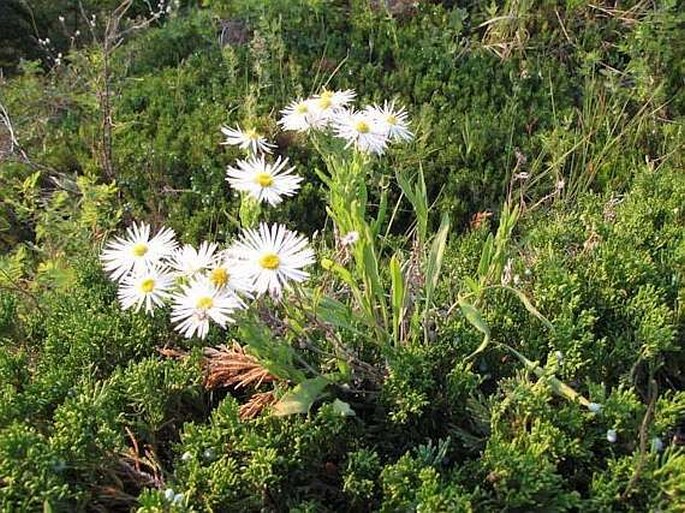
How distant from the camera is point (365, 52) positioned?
15.0 ft

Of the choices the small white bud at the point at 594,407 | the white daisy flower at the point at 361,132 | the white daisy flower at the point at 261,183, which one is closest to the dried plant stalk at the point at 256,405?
the white daisy flower at the point at 261,183

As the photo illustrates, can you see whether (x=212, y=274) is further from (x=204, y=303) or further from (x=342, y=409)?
→ (x=342, y=409)

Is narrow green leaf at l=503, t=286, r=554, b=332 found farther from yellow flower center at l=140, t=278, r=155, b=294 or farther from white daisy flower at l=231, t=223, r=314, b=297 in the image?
yellow flower center at l=140, t=278, r=155, b=294

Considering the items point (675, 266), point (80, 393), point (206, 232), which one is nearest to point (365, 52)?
point (206, 232)

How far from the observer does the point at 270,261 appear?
1.65 meters

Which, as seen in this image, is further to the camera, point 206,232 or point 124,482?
point 206,232

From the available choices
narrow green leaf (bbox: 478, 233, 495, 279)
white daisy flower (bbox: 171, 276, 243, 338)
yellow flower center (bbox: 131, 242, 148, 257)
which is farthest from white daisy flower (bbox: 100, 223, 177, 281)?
narrow green leaf (bbox: 478, 233, 495, 279)

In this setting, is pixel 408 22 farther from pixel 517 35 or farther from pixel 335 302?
pixel 335 302

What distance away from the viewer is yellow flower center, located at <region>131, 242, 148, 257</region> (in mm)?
1787

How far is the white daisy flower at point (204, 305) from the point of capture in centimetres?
162

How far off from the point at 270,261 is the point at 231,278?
0.09 meters

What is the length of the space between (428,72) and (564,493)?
294 centimetres

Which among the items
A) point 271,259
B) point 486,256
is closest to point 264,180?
point 271,259

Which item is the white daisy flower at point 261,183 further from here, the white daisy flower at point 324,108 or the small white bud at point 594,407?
the small white bud at point 594,407
